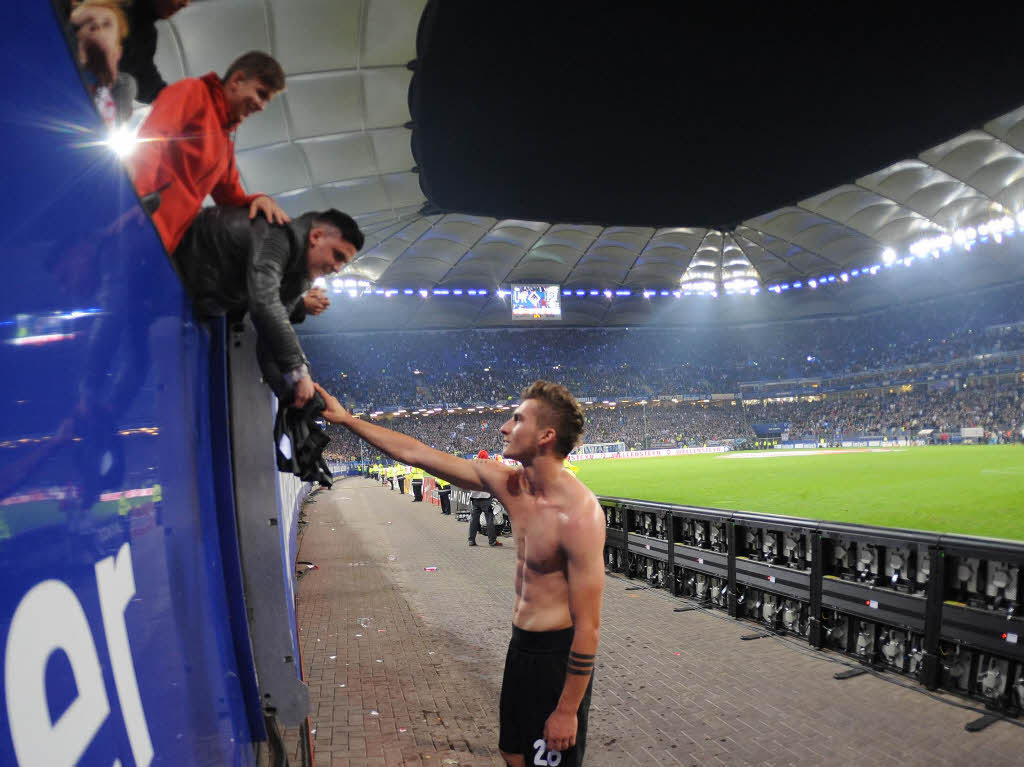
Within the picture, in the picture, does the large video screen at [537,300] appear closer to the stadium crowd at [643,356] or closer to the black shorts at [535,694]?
the stadium crowd at [643,356]

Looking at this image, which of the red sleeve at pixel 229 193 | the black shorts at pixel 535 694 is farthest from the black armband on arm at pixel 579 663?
the red sleeve at pixel 229 193

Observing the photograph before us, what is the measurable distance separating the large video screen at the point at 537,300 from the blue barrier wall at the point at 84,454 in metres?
55.8

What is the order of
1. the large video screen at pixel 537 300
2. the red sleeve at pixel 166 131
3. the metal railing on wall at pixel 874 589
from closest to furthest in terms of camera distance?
the red sleeve at pixel 166 131 → the metal railing on wall at pixel 874 589 → the large video screen at pixel 537 300

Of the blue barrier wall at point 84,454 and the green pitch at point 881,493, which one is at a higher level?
the blue barrier wall at point 84,454

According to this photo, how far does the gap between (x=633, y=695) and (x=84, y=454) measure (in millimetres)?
5912

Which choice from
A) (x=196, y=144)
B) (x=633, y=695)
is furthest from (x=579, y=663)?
(x=633, y=695)

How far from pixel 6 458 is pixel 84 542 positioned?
0.41 metres

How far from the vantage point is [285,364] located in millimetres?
2490

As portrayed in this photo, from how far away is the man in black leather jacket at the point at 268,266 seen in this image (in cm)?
237

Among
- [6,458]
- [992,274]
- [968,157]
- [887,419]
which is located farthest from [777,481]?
[992,274]

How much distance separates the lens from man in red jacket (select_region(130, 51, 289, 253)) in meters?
2.01

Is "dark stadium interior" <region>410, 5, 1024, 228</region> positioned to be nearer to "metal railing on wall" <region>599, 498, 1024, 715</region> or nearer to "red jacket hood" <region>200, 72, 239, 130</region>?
"metal railing on wall" <region>599, 498, 1024, 715</region>

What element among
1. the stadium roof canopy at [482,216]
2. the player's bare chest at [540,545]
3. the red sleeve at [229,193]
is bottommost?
the player's bare chest at [540,545]

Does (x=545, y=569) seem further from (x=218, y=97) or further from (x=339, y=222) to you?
(x=218, y=97)
